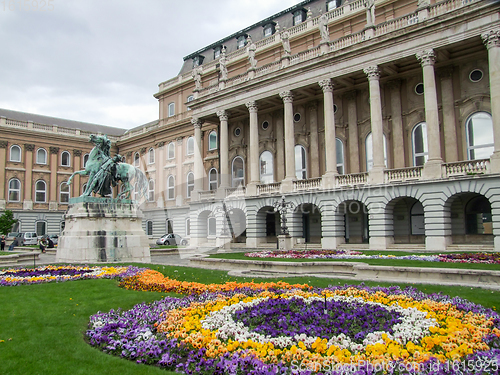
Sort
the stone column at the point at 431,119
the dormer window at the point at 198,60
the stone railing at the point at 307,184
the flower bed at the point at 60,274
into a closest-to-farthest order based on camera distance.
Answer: the flower bed at the point at 60,274, the stone column at the point at 431,119, the stone railing at the point at 307,184, the dormer window at the point at 198,60

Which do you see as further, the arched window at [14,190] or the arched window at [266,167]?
the arched window at [14,190]

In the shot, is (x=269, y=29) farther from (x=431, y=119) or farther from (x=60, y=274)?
(x=60, y=274)

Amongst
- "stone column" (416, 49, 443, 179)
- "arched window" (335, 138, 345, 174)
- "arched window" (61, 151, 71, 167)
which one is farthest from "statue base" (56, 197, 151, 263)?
"arched window" (61, 151, 71, 167)

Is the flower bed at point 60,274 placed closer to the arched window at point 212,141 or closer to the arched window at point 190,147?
the arched window at point 212,141

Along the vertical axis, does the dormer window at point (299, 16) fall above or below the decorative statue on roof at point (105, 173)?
above

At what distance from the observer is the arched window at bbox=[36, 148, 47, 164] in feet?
192

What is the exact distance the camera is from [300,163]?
40812 millimetres

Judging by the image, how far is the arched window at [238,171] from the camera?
46.0 metres

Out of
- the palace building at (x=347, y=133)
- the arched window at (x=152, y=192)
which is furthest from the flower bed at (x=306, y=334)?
the arched window at (x=152, y=192)

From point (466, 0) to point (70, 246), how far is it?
29.8 m

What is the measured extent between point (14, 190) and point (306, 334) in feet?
198

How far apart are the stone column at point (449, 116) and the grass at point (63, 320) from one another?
A: 2236 centimetres

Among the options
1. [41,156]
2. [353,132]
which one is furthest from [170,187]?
[353,132]

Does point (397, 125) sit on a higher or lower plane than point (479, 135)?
A: higher
